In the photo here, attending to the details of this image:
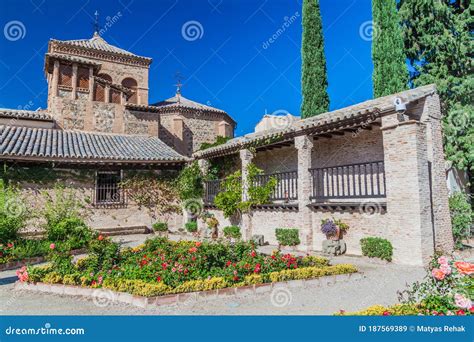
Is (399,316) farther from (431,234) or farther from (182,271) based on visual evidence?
(431,234)

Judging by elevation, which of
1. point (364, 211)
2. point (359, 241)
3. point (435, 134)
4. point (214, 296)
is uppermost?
point (435, 134)

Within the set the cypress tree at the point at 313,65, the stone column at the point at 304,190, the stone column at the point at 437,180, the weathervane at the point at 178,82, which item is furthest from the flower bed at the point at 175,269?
the weathervane at the point at 178,82

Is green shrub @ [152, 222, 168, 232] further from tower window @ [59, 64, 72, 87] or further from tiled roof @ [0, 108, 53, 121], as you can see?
tower window @ [59, 64, 72, 87]

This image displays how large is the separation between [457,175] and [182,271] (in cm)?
1230

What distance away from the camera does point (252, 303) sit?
605 centimetres

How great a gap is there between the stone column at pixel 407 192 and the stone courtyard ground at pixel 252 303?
52.2 inches

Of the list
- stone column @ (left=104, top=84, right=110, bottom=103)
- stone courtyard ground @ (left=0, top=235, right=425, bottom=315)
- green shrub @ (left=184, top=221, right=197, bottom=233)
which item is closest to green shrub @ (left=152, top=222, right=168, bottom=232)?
green shrub @ (left=184, top=221, right=197, bottom=233)

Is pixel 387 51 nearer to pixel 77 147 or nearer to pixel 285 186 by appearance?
pixel 285 186

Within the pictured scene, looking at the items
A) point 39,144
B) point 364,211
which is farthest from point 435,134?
point 39,144

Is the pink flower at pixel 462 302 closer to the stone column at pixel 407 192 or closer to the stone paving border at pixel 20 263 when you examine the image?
the stone column at pixel 407 192

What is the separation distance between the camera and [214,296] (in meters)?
6.27

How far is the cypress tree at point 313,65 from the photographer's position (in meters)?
20.2

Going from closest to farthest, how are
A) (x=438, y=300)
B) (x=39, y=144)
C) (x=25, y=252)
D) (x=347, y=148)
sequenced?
1. (x=438, y=300)
2. (x=25, y=252)
3. (x=347, y=148)
4. (x=39, y=144)

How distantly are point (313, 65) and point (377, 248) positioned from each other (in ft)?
44.8
